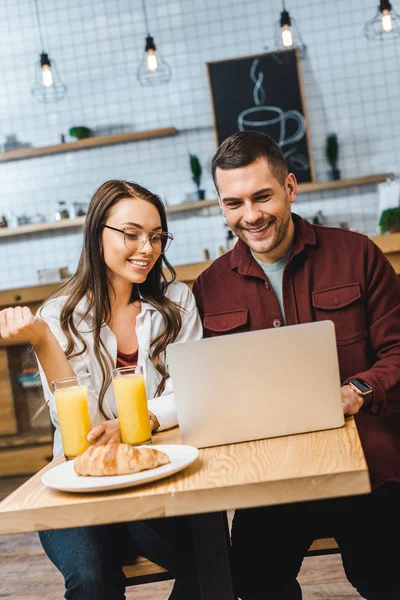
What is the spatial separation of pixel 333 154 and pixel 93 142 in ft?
5.32

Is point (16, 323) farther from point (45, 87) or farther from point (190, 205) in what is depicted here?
point (45, 87)

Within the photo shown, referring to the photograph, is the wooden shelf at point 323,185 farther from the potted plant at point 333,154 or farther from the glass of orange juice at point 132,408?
the glass of orange juice at point 132,408

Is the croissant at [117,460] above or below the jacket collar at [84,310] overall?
below

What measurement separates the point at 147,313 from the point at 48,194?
12.2 ft

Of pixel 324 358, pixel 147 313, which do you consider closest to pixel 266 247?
pixel 147 313

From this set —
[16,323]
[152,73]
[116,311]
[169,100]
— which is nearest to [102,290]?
[116,311]

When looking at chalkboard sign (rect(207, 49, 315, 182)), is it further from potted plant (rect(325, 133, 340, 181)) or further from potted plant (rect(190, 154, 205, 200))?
potted plant (rect(190, 154, 205, 200))

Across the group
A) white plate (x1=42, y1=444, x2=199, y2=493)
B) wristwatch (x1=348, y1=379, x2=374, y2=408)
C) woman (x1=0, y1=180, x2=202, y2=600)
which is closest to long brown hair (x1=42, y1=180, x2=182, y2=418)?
woman (x1=0, y1=180, x2=202, y2=600)

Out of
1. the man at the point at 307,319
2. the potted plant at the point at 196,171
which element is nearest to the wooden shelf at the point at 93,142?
the potted plant at the point at 196,171

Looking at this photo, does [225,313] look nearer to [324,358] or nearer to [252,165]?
[252,165]

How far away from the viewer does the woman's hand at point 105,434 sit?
4.67ft

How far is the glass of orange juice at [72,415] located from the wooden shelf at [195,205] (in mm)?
3643

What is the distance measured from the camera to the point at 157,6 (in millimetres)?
5289

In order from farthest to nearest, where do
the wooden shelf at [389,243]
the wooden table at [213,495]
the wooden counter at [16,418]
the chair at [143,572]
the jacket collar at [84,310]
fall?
the wooden counter at [16,418]
the wooden shelf at [389,243]
the jacket collar at [84,310]
the chair at [143,572]
the wooden table at [213,495]
